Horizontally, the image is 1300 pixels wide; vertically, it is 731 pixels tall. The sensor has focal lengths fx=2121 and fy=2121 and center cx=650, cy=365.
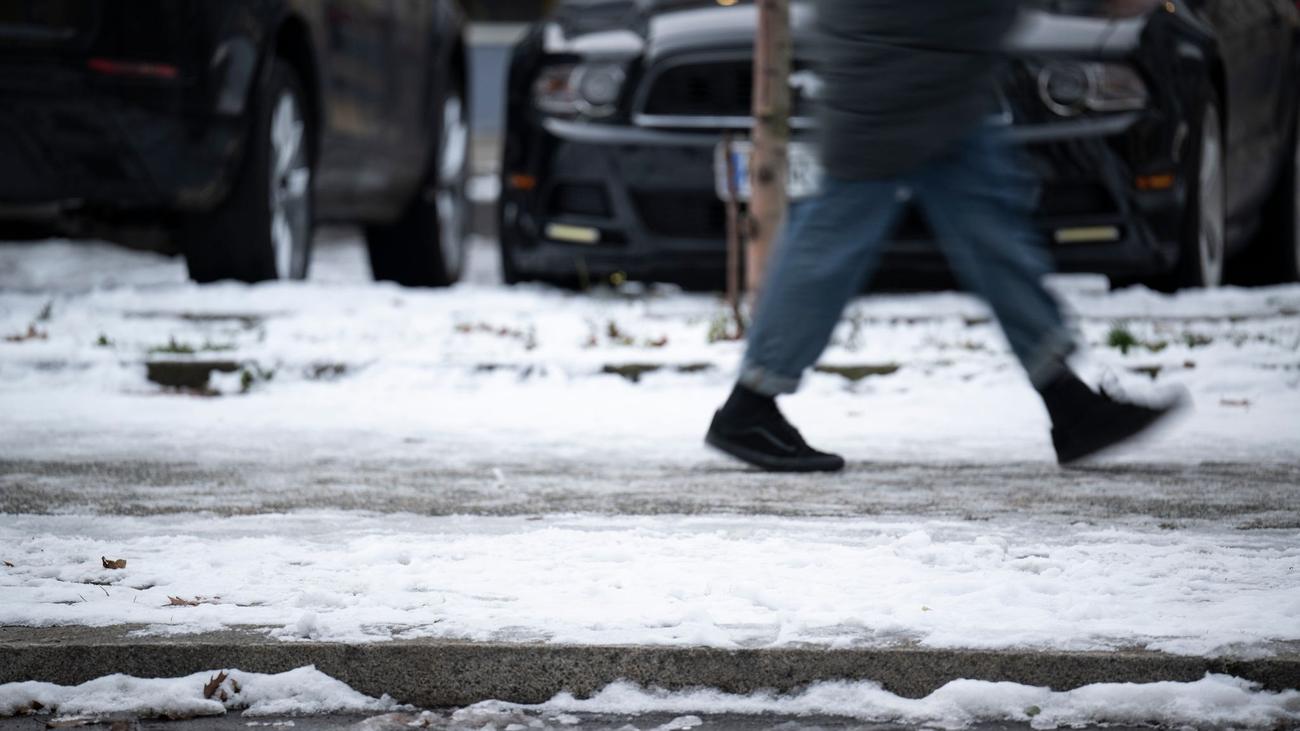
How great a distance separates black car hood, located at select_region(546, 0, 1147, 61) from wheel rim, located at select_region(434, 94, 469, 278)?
1766 mm

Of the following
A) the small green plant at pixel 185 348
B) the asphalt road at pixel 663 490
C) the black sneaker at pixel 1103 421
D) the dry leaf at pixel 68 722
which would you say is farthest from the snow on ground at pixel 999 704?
the small green plant at pixel 185 348

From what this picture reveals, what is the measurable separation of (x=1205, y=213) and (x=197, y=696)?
5.35 metres

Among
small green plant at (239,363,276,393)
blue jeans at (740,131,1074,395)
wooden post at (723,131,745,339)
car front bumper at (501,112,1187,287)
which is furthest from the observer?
car front bumper at (501,112,1187,287)

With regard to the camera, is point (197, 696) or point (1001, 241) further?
point (1001, 241)

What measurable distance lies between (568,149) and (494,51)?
41.8 ft

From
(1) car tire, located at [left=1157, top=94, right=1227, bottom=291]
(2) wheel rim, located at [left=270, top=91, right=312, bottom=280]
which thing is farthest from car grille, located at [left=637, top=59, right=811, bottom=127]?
(1) car tire, located at [left=1157, top=94, right=1227, bottom=291]

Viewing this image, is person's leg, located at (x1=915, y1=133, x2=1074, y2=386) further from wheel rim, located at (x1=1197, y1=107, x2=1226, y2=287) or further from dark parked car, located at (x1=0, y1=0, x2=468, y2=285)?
wheel rim, located at (x1=1197, y1=107, x2=1226, y2=287)

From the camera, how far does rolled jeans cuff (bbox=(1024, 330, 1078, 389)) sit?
4.18m

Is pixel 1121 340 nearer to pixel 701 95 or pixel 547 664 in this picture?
pixel 701 95

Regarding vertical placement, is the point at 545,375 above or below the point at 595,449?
below

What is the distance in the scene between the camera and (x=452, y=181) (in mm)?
9391

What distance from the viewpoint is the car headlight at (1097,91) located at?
679 centimetres

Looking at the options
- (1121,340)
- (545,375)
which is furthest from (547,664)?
(1121,340)

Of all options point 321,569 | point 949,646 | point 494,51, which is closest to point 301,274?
point 321,569
